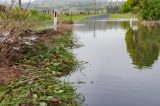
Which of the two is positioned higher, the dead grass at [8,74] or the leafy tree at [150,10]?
the dead grass at [8,74]

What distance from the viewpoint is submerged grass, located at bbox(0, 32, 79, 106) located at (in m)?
6.34

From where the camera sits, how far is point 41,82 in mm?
7539

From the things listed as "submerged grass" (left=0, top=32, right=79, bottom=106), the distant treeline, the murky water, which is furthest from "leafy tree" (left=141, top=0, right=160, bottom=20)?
"submerged grass" (left=0, top=32, right=79, bottom=106)

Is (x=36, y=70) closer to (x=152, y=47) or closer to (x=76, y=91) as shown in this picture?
(x=76, y=91)

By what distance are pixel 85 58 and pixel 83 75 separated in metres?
2.83

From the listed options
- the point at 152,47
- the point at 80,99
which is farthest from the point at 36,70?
the point at 152,47

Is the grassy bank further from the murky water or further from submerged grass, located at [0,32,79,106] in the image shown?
the murky water

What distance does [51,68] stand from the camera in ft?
30.2

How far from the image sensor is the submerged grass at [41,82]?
6.34 m

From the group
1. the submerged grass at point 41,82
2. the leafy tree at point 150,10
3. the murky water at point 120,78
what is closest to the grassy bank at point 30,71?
the submerged grass at point 41,82

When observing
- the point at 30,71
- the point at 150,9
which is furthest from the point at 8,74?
the point at 150,9

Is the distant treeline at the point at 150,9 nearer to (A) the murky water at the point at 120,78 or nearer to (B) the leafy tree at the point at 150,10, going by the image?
(B) the leafy tree at the point at 150,10

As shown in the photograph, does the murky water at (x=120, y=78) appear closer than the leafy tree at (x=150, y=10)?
Yes

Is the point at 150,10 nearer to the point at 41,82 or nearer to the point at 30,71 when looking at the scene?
the point at 30,71
